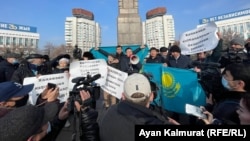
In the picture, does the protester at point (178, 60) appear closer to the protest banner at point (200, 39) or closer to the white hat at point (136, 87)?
the protest banner at point (200, 39)

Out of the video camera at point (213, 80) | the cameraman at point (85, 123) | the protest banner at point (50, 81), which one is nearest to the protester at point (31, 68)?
the protest banner at point (50, 81)

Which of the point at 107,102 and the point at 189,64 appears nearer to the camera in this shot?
the point at 189,64

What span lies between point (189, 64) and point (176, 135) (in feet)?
14.1

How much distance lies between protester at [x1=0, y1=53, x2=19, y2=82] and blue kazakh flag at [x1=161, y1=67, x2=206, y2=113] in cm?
333

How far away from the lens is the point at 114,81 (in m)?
4.09

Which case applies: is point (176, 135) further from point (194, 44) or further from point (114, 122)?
point (194, 44)

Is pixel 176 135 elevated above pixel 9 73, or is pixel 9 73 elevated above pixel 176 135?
pixel 9 73

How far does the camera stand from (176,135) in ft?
5.37

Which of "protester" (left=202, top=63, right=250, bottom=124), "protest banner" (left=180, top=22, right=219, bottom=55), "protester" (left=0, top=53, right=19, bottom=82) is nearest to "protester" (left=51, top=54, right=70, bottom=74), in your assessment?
"protester" (left=0, top=53, right=19, bottom=82)

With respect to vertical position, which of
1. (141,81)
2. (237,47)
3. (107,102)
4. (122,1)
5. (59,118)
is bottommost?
(107,102)

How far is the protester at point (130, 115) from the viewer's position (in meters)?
1.74

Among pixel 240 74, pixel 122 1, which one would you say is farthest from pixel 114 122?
pixel 122 1

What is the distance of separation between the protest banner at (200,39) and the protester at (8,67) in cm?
371

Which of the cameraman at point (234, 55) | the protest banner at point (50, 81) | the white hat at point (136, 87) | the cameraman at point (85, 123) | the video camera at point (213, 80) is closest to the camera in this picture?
the white hat at point (136, 87)
